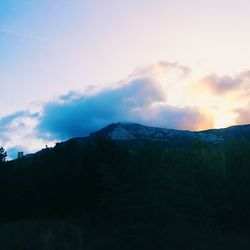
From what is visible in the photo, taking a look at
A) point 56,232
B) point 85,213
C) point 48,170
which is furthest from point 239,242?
point 48,170

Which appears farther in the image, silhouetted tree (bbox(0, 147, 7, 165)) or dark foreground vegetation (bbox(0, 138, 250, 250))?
silhouetted tree (bbox(0, 147, 7, 165))

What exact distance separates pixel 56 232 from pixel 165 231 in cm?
602

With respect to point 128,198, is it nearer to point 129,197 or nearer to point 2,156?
point 129,197

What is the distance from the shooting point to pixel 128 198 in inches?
939

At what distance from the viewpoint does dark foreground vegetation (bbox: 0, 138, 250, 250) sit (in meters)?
22.7

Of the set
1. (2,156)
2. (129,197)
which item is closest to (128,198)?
(129,197)

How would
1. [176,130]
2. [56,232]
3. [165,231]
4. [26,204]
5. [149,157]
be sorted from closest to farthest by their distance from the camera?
1. [165,231]
2. [56,232]
3. [149,157]
4. [26,204]
5. [176,130]

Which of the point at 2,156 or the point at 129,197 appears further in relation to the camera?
the point at 2,156

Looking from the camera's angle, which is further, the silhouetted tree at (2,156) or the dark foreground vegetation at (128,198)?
the silhouetted tree at (2,156)

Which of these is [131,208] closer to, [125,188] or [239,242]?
[125,188]

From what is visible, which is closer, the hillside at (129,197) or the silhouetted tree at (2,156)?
the hillside at (129,197)

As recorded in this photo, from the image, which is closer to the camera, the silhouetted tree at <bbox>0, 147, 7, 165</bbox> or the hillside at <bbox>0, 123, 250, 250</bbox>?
the hillside at <bbox>0, 123, 250, 250</bbox>

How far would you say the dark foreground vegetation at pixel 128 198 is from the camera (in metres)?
22.7

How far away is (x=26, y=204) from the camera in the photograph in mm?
41312
